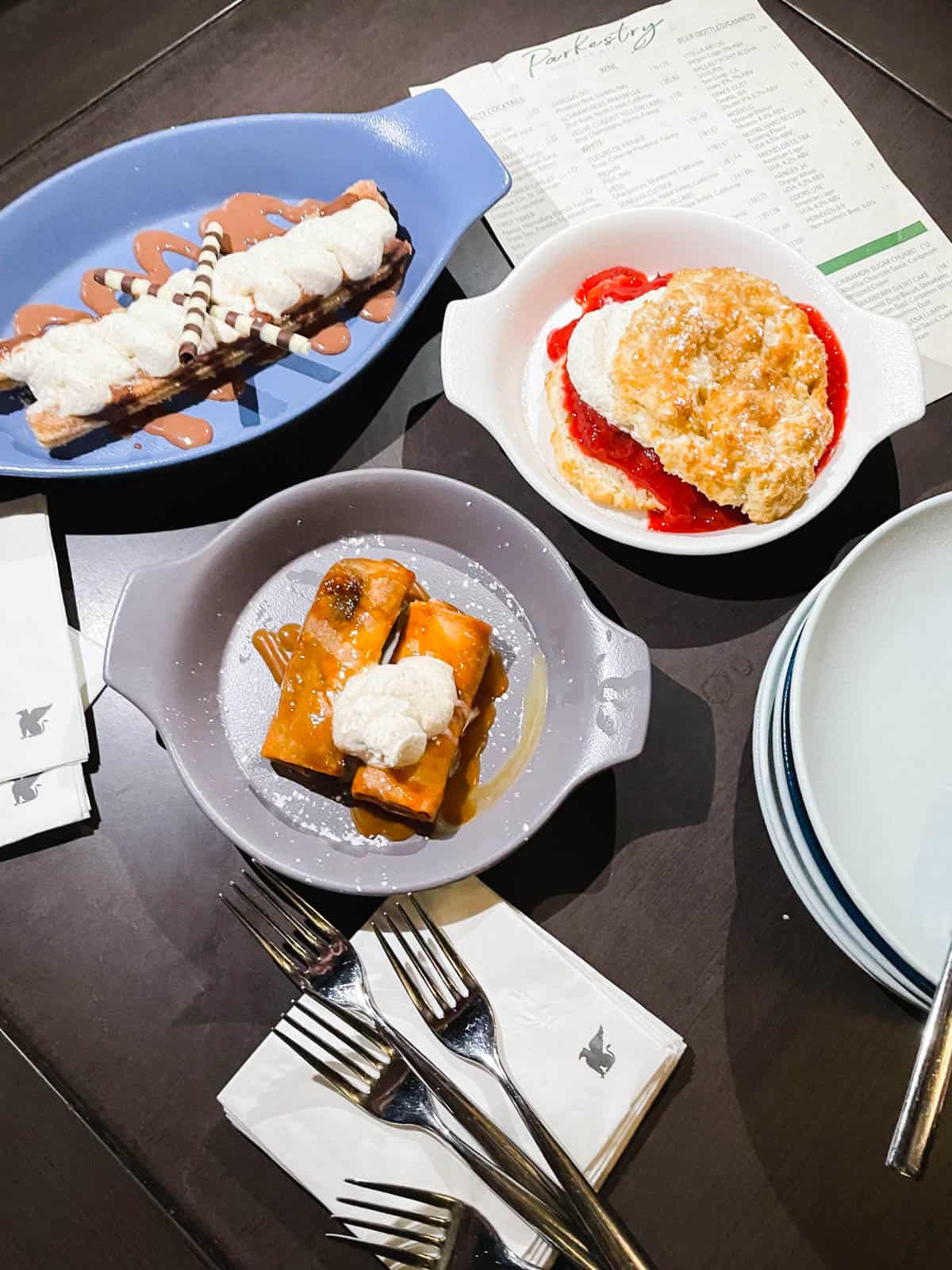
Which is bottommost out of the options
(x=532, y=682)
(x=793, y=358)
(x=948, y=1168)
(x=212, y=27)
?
(x=948, y=1168)

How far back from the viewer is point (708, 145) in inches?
59.0

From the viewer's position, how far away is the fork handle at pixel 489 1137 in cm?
98

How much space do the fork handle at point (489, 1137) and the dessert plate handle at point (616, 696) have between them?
37 centimetres

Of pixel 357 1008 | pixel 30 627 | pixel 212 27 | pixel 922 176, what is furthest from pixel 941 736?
pixel 212 27

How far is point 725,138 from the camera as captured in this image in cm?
150

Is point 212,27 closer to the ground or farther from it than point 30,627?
farther from it

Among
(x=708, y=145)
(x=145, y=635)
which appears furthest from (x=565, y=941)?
(x=708, y=145)

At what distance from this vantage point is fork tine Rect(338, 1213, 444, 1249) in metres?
0.98

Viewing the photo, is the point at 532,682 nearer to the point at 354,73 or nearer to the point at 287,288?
the point at 287,288

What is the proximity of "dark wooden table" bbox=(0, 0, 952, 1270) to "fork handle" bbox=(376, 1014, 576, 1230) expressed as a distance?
0.12 metres

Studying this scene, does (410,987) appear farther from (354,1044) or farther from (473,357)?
(473,357)

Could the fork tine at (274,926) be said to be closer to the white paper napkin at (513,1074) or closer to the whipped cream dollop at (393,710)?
the white paper napkin at (513,1074)

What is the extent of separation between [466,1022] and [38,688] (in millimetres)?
671

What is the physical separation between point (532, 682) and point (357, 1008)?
0.45 meters
